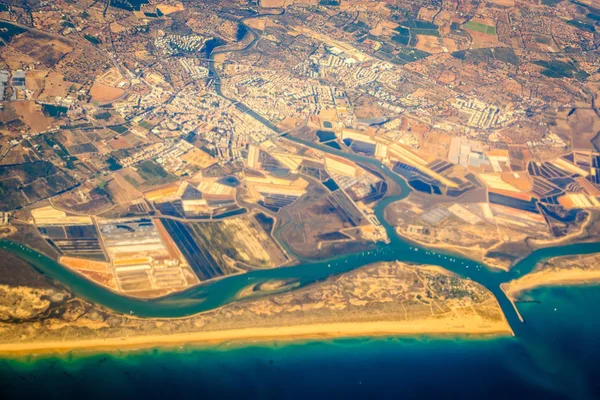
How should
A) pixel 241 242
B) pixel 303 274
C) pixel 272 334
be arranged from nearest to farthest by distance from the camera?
pixel 272 334 → pixel 303 274 → pixel 241 242

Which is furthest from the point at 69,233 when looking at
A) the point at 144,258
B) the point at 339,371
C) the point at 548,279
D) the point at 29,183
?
the point at 548,279

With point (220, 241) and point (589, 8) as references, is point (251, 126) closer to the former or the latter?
point (220, 241)

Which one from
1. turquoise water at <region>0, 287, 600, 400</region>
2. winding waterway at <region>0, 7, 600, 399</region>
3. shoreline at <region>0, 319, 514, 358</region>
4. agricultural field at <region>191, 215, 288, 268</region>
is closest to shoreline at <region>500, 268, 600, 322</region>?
winding waterway at <region>0, 7, 600, 399</region>

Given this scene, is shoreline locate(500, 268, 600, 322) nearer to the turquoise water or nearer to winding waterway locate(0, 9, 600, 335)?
winding waterway locate(0, 9, 600, 335)

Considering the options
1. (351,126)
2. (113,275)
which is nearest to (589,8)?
(351,126)

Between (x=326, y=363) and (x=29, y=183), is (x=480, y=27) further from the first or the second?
(x=29, y=183)
